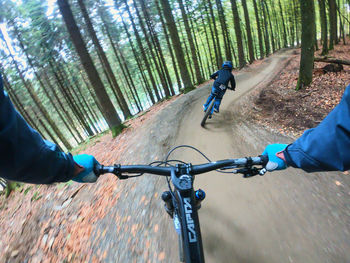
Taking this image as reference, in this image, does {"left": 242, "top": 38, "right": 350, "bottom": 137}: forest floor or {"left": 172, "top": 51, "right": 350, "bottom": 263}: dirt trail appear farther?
{"left": 242, "top": 38, "right": 350, "bottom": 137}: forest floor

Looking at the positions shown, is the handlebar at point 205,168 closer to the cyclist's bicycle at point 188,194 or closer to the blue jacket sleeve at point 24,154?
the cyclist's bicycle at point 188,194

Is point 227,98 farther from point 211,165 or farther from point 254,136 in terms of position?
point 211,165

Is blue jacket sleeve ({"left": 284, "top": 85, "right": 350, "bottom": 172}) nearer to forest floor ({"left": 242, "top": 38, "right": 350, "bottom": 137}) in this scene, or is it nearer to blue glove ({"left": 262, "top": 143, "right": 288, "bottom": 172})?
blue glove ({"left": 262, "top": 143, "right": 288, "bottom": 172})

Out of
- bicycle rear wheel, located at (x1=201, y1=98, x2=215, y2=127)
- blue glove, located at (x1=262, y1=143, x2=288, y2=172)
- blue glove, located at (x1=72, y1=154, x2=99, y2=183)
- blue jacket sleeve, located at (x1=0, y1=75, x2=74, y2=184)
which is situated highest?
blue jacket sleeve, located at (x1=0, y1=75, x2=74, y2=184)

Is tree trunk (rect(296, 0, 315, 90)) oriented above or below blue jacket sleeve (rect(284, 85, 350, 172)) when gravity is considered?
below

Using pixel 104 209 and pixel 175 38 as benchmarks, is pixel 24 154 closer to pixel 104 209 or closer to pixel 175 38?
pixel 104 209

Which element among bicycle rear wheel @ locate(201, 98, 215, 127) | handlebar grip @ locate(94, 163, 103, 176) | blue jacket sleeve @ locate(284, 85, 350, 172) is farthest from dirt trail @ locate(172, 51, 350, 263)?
bicycle rear wheel @ locate(201, 98, 215, 127)

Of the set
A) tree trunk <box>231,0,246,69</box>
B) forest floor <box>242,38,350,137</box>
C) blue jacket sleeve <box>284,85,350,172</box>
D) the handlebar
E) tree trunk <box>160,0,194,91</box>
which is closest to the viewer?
blue jacket sleeve <box>284,85,350,172</box>

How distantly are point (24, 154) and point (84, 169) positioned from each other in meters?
0.65

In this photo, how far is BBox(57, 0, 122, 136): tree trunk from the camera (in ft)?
24.2

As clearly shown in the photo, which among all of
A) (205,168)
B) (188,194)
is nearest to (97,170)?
(188,194)

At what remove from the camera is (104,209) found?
4.00 m

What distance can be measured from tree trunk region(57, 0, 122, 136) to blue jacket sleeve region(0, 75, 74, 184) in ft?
24.3

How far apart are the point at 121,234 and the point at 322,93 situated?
9474 mm
